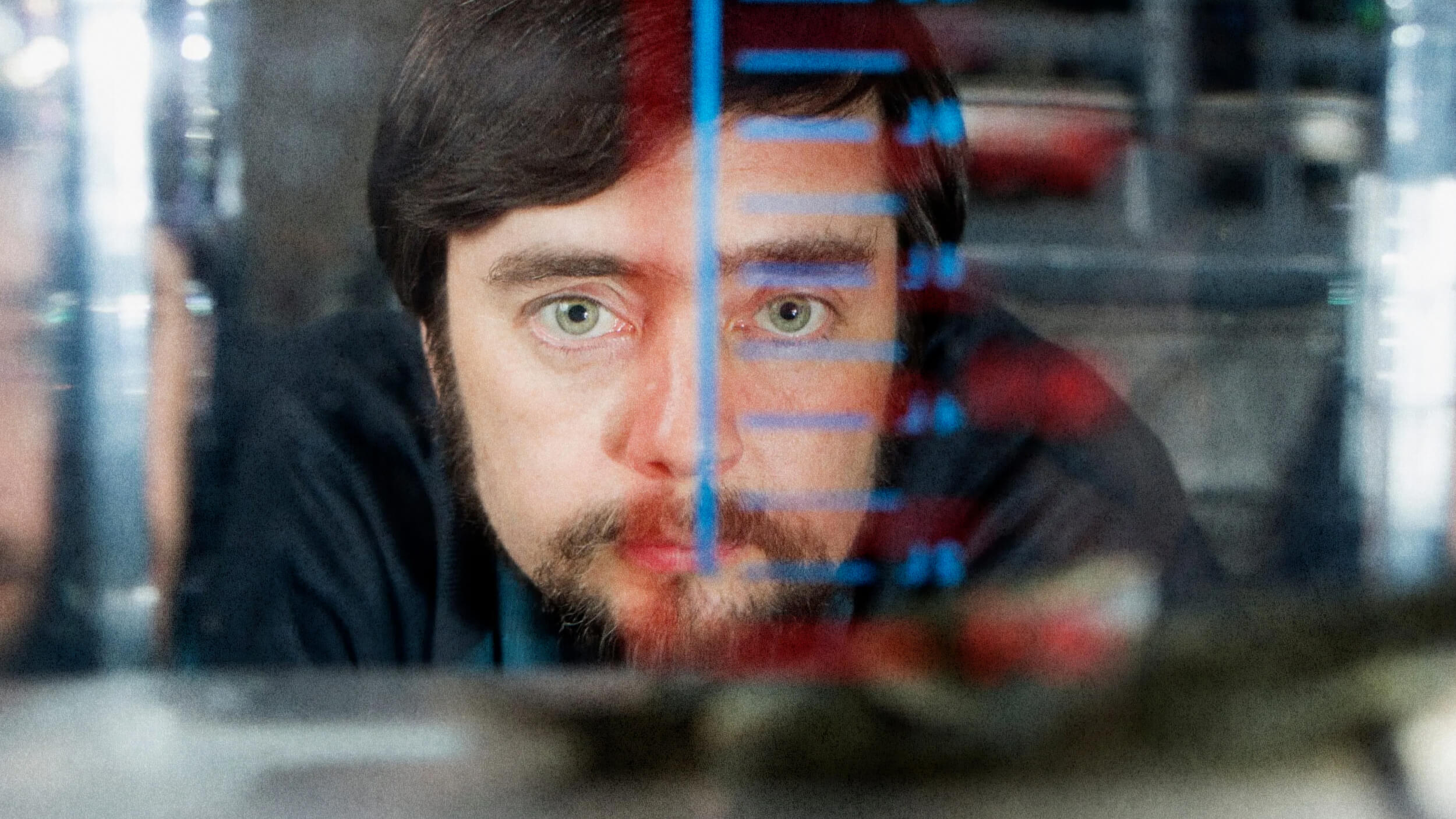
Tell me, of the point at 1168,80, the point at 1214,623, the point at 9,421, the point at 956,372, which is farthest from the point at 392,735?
the point at 1168,80

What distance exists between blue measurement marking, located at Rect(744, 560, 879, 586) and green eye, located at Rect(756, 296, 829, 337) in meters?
0.19

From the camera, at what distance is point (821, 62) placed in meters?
1.18

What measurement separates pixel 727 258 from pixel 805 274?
0.21 ft

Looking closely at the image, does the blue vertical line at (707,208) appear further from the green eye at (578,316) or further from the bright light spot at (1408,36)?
the bright light spot at (1408,36)

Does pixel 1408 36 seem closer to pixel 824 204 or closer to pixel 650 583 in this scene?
pixel 824 204

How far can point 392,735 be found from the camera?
4.23 feet

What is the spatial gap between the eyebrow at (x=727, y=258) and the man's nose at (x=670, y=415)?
66mm

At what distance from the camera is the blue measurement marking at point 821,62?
1168mm

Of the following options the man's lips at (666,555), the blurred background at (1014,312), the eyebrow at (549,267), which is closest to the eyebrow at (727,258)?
the eyebrow at (549,267)

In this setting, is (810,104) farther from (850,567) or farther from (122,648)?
(122,648)

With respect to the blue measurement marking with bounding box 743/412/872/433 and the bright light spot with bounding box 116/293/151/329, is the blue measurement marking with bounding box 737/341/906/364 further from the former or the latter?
the bright light spot with bounding box 116/293/151/329

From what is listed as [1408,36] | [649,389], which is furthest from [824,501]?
[1408,36]

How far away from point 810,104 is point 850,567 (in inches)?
15.0

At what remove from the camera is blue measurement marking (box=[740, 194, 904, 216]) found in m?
1.18
